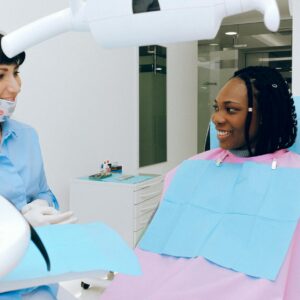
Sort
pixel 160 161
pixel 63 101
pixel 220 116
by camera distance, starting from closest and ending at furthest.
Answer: pixel 220 116 → pixel 63 101 → pixel 160 161

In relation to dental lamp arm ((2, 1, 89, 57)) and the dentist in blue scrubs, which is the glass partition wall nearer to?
the dentist in blue scrubs

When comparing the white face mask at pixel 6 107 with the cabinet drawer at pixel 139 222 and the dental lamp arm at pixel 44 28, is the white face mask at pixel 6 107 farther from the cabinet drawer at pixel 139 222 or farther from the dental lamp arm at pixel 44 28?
the cabinet drawer at pixel 139 222

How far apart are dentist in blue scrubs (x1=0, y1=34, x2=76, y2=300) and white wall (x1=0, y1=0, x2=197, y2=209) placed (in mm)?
1439

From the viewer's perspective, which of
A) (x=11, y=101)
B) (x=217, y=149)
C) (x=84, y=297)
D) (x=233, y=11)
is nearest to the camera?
(x=233, y=11)

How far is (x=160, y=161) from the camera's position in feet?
13.8

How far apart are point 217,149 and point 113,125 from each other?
193cm

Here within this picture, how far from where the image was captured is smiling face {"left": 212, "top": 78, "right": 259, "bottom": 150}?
4.66ft

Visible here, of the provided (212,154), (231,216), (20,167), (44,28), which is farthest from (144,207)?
(44,28)

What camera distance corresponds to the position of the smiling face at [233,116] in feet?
4.66

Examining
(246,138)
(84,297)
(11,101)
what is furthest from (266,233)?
(84,297)

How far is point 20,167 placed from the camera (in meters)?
1.13

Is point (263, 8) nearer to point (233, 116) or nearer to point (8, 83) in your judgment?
point (8, 83)

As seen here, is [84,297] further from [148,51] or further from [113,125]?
[148,51]

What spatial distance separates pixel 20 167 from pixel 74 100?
1.97 metres
